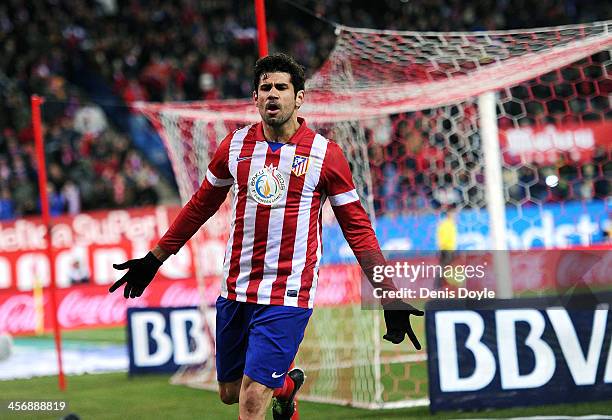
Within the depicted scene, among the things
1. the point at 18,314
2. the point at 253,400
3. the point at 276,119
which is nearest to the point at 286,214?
the point at 276,119

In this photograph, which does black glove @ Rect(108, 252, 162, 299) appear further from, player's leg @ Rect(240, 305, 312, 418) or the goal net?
the goal net

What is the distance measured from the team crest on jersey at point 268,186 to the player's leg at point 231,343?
20.9 inches

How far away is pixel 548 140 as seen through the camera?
11852 millimetres

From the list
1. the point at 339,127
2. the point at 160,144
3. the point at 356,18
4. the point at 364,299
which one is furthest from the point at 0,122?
the point at 364,299

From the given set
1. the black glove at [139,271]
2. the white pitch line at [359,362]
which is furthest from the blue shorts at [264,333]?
the white pitch line at [359,362]

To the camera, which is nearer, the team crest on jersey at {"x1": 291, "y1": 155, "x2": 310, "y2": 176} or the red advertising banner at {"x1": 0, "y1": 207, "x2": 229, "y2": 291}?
the team crest on jersey at {"x1": 291, "y1": 155, "x2": 310, "y2": 176}

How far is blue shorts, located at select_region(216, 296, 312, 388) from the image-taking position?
4664mm

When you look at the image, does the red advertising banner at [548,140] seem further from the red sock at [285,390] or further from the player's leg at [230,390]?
the player's leg at [230,390]

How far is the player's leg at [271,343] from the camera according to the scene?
15.3 ft

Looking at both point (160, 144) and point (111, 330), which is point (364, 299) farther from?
point (160, 144)

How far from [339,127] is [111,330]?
6941mm

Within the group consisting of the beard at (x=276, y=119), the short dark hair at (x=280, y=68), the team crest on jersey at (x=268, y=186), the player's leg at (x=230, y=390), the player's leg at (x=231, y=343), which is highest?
the short dark hair at (x=280, y=68)

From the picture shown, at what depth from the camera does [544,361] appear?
21.9 ft

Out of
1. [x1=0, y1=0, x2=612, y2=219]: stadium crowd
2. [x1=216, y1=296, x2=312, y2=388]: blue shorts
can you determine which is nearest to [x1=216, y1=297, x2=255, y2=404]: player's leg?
[x1=216, y1=296, x2=312, y2=388]: blue shorts
